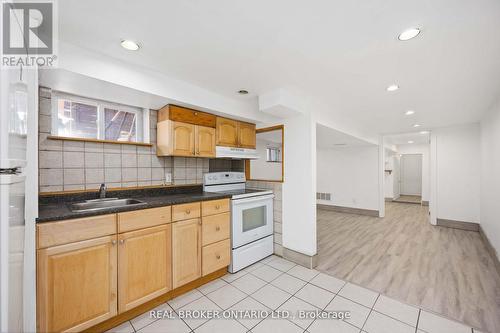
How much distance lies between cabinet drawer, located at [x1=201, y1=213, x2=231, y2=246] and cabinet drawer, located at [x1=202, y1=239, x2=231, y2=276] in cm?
6

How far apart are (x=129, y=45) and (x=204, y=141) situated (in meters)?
1.23

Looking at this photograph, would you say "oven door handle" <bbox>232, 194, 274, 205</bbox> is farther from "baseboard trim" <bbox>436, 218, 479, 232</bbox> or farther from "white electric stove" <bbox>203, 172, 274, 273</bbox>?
"baseboard trim" <bbox>436, 218, 479, 232</bbox>

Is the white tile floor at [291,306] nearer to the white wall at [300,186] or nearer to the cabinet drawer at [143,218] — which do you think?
the white wall at [300,186]

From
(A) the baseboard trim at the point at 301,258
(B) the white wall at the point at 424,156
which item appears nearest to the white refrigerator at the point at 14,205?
(A) the baseboard trim at the point at 301,258

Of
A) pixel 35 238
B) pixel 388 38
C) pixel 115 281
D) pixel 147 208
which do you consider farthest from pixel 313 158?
pixel 35 238

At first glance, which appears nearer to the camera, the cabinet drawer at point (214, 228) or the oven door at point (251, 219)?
the cabinet drawer at point (214, 228)

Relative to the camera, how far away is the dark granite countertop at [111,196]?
1.42 m

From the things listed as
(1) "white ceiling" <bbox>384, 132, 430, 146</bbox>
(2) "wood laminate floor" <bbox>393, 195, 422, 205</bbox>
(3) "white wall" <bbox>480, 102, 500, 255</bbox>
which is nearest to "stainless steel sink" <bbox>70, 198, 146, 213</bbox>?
(3) "white wall" <bbox>480, 102, 500, 255</bbox>

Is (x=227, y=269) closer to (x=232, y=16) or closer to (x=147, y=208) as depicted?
(x=147, y=208)

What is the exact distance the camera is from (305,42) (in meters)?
1.51

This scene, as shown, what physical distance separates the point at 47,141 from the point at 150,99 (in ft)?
3.17

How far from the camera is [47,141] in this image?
71.4 inches

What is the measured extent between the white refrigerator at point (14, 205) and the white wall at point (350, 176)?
6268mm

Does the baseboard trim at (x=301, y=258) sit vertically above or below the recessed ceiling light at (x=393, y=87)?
below
